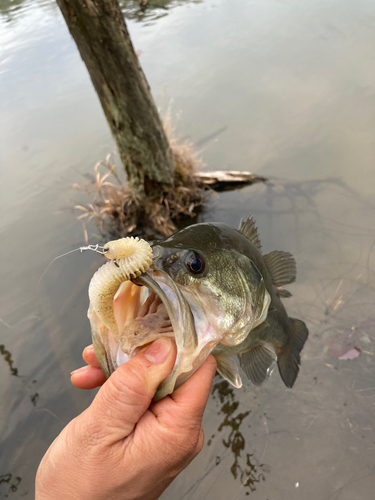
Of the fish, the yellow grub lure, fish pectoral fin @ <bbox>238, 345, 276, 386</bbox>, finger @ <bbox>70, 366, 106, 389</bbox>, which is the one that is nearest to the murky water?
fish pectoral fin @ <bbox>238, 345, 276, 386</bbox>

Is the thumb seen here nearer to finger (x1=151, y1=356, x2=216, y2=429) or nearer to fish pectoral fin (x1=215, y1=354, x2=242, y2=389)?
finger (x1=151, y1=356, x2=216, y2=429)

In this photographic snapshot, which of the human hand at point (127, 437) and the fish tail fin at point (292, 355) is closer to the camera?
the human hand at point (127, 437)

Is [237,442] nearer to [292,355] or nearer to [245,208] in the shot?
[292,355]

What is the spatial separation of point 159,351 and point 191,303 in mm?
202

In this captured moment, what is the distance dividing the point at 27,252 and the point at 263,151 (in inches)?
156

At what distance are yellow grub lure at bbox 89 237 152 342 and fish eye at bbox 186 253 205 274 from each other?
0.20m

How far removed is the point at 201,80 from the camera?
22.9 feet

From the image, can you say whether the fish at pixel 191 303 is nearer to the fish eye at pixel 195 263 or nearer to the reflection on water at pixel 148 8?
the fish eye at pixel 195 263

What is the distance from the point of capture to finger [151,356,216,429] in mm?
1225

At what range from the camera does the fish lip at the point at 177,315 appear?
3.46 ft

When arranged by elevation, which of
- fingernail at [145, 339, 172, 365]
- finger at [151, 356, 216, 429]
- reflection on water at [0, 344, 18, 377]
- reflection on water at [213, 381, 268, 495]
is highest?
fingernail at [145, 339, 172, 365]

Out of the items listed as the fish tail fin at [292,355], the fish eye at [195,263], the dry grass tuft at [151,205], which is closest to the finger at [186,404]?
the fish eye at [195,263]

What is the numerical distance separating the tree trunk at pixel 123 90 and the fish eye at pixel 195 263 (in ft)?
A: 9.50

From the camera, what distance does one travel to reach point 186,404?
1.23 meters
